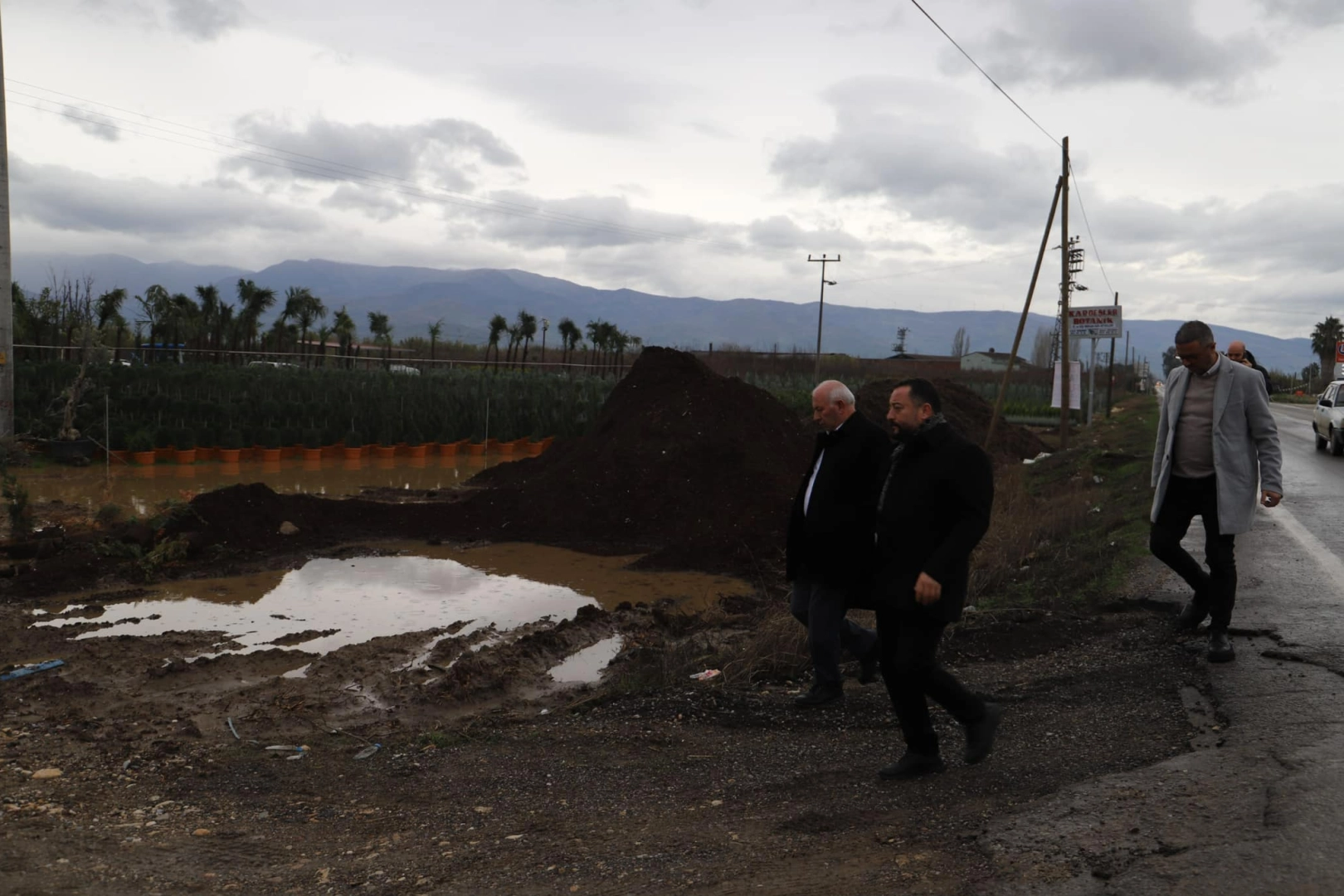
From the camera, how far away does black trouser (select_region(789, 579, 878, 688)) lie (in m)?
5.92

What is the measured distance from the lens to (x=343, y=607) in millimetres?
10336

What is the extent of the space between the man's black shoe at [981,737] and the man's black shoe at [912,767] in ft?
0.49

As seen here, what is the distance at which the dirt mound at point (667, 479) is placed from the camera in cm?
1432

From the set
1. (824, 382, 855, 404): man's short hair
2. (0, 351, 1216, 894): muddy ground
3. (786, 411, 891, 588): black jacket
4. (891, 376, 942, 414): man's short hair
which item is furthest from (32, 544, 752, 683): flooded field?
(891, 376, 942, 414): man's short hair

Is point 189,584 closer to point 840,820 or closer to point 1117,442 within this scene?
point 840,820

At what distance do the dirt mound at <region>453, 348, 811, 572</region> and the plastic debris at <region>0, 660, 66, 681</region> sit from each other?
22.0 ft

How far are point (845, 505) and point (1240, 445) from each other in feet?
7.23

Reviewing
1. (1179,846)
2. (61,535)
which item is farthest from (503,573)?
(1179,846)

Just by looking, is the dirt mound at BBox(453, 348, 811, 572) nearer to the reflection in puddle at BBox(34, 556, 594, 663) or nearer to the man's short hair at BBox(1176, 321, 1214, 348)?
the reflection in puddle at BBox(34, 556, 594, 663)

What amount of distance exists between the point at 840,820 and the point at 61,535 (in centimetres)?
1121

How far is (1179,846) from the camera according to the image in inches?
144

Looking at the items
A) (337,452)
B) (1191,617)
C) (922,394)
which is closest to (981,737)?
(922,394)

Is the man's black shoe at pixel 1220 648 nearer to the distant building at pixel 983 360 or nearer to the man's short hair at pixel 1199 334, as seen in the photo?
the man's short hair at pixel 1199 334

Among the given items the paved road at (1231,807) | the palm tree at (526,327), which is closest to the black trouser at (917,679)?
the paved road at (1231,807)
